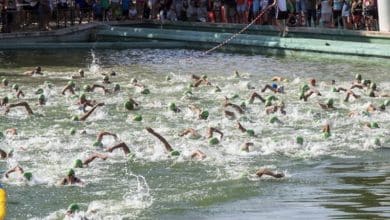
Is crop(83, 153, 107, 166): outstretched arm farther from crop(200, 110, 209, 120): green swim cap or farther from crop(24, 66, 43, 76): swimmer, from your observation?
crop(24, 66, 43, 76): swimmer

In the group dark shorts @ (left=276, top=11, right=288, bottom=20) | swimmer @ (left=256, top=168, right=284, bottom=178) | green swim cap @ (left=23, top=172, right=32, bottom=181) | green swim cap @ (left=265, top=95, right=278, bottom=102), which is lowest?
swimmer @ (left=256, top=168, right=284, bottom=178)

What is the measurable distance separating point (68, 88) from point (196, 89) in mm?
2821

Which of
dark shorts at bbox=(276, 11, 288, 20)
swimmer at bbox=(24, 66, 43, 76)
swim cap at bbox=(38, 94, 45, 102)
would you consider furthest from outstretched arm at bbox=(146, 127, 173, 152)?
dark shorts at bbox=(276, 11, 288, 20)

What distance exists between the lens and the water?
39.8ft

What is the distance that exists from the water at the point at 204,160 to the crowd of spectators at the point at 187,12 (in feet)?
21.2

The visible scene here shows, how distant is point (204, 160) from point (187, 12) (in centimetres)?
2343

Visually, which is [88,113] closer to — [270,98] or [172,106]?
[172,106]

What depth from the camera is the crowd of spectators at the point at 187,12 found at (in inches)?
1206

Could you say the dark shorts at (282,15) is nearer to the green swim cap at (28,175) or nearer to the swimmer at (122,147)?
the swimmer at (122,147)

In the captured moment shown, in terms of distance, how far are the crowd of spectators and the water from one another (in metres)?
6.45

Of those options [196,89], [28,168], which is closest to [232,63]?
[196,89]

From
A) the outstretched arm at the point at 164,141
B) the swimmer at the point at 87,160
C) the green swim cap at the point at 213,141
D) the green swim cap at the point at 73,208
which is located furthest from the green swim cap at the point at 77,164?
the green swim cap at the point at 73,208

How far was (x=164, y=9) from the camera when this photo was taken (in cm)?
3888

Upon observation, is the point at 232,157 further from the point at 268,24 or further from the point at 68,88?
the point at 268,24
